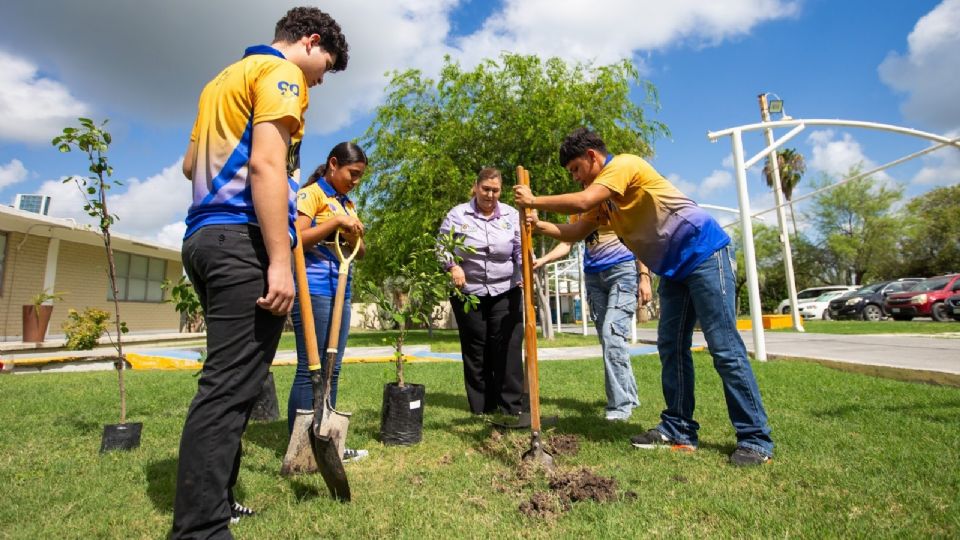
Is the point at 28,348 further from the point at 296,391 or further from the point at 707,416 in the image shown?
the point at 707,416

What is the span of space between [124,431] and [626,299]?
3634 millimetres

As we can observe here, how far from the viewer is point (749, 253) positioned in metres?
7.64

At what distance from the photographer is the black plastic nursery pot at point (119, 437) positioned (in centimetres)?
321

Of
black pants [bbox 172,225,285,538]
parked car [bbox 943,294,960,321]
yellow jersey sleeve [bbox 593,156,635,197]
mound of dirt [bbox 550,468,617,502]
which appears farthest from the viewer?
parked car [bbox 943,294,960,321]

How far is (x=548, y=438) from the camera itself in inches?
129

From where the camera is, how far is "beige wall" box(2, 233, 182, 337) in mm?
12789

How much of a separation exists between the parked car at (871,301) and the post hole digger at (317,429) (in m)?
23.3

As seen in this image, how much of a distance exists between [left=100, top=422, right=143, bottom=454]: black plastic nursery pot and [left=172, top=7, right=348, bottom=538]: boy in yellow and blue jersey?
199 centimetres

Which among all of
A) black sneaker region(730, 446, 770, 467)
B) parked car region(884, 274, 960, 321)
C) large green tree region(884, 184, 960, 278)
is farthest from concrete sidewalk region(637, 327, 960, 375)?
large green tree region(884, 184, 960, 278)

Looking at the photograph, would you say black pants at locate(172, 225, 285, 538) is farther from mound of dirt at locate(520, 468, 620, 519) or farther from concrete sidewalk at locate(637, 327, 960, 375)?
concrete sidewalk at locate(637, 327, 960, 375)

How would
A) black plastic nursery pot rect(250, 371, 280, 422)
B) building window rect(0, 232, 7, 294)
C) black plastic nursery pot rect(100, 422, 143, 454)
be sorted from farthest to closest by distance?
building window rect(0, 232, 7, 294) < black plastic nursery pot rect(250, 371, 280, 422) < black plastic nursery pot rect(100, 422, 143, 454)

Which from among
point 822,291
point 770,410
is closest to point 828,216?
point 822,291

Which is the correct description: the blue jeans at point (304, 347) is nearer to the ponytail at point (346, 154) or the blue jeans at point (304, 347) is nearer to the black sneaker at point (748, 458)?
the ponytail at point (346, 154)

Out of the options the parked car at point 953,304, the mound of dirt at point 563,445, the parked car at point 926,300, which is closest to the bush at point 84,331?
the mound of dirt at point 563,445
